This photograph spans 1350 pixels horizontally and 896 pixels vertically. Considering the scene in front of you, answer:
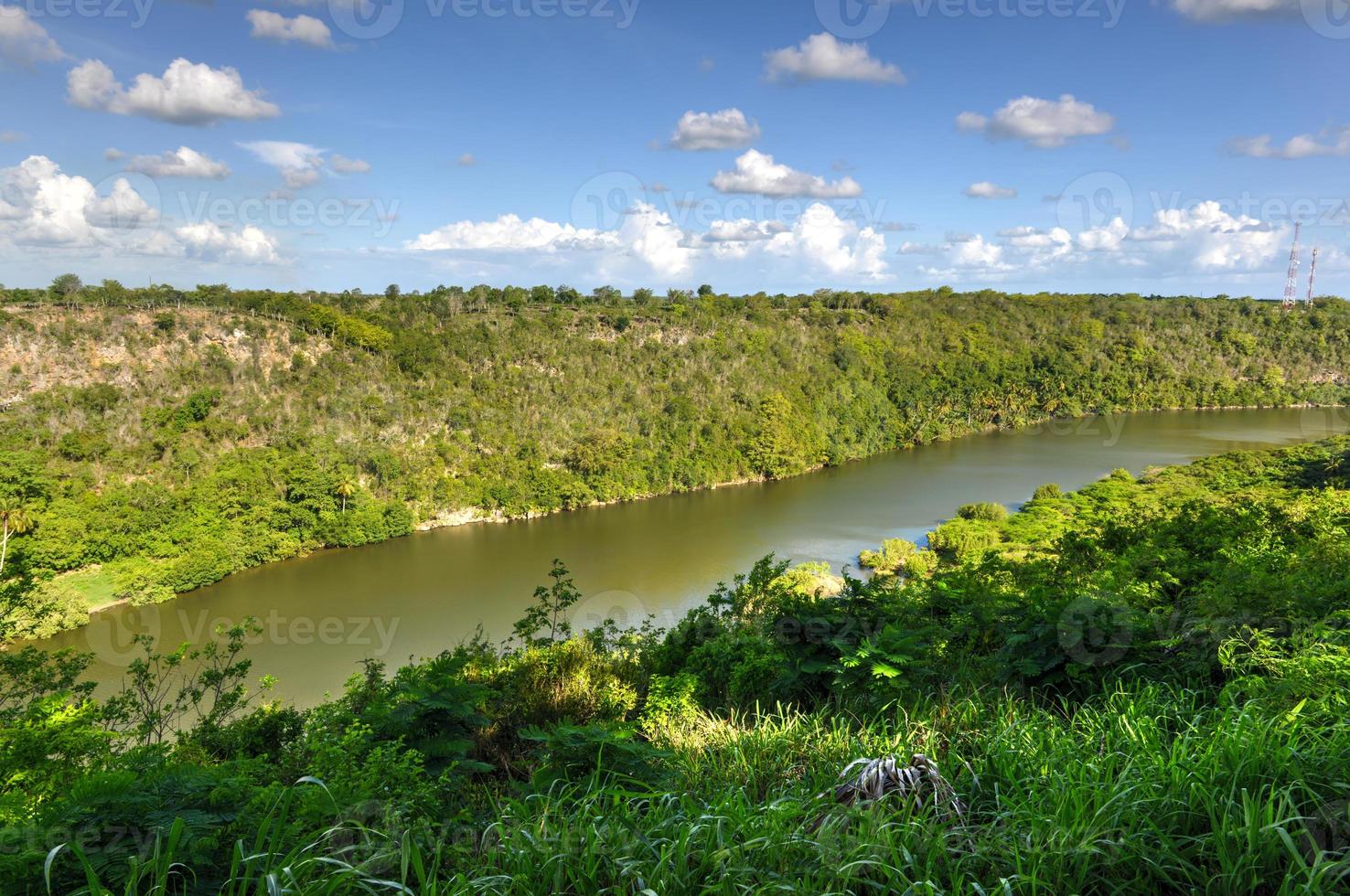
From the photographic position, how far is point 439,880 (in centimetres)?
205

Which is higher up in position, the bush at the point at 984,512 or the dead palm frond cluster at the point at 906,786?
the dead palm frond cluster at the point at 906,786

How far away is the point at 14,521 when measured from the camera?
18.9 m

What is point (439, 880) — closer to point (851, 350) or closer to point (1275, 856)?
point (1275, 856)

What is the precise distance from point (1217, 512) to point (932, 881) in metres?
9.42

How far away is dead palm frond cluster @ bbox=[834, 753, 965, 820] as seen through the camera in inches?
81.7

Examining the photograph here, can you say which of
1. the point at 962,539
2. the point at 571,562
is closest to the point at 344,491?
the point at 571,562

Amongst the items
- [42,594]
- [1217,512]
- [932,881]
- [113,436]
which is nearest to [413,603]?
[42,594]

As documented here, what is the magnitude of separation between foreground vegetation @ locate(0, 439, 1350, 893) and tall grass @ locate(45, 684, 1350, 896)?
11 millimetres

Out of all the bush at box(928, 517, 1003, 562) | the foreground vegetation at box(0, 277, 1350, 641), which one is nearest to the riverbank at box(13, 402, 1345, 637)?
the foreground vegetation at box(0, 277, 1350, 641)

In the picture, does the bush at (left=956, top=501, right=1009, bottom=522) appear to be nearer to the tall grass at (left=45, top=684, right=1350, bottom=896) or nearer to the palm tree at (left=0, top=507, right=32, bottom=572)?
the tall grass at (left=45, top=684, right=1350, bottom=896)

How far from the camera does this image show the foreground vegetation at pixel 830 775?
1.79 meters

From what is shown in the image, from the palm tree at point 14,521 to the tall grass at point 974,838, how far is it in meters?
22.4

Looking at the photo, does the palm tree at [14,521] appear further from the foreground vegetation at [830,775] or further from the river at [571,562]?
the foreground vegetation at [830,775]

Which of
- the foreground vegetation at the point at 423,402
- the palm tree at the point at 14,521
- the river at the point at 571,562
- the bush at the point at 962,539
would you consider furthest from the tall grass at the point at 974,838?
the palm tree at the point at 14,521
